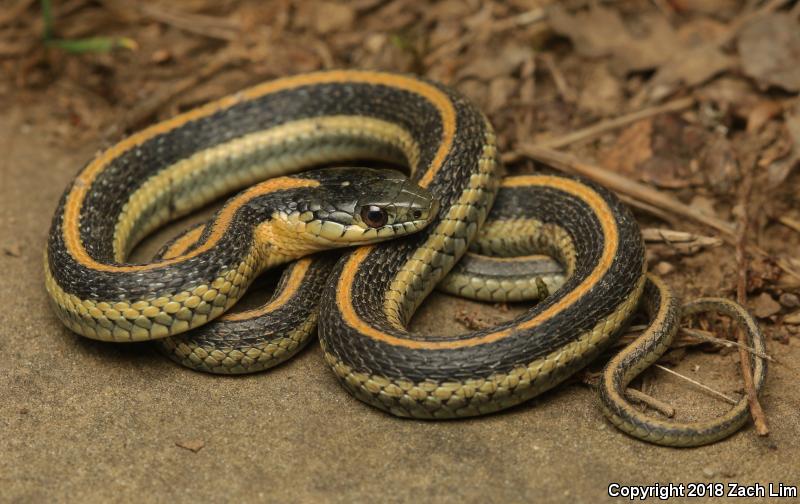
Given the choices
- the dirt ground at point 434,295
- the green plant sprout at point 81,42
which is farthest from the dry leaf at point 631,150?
the green plant sprout at point 81,42

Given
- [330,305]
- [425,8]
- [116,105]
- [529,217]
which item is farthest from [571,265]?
[116,105]

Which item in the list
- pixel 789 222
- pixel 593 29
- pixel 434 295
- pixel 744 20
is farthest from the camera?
pixel 593 29

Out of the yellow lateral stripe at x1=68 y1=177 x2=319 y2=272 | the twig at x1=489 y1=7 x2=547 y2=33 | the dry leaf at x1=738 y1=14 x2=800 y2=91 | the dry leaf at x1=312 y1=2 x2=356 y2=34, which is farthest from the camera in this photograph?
the dry leaf at x1=312 y1=2 x2=356 y2=34

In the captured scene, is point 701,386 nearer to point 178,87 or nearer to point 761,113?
point 761,113

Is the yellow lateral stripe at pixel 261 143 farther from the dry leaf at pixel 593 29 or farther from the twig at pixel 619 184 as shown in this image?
the dry leaf at pixel 593 29

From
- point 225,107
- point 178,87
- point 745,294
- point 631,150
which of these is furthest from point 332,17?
point 745,294

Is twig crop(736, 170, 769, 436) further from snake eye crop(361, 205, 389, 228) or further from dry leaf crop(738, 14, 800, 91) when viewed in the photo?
snake eye crop(361, 205, 389, 228)

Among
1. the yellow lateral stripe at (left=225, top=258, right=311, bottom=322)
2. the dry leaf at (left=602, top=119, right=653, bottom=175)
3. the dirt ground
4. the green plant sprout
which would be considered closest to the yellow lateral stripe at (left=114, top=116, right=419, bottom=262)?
the dirt ground
